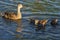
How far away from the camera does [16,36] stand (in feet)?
44.1

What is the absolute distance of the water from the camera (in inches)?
532

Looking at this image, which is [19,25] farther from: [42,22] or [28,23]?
[42,22]

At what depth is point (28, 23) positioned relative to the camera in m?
15.4

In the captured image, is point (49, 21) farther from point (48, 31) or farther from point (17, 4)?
point (17, 4)

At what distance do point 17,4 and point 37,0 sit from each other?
5.04ft

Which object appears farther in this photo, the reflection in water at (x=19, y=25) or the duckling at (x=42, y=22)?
the duckling at (x=42, y=22)

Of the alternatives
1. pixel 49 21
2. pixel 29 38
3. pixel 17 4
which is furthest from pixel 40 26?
pixel 17 4

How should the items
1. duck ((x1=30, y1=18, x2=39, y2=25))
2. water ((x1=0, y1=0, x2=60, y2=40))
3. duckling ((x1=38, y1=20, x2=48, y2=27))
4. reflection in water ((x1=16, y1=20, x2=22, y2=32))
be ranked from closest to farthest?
water ((x1=0, y1=0, x2=60, y2=40)), reflection in water ((x1=16, y1=20, x2=22, y2=32)), duckling ((x1=38, y1=20, x2=48, y2=27)), duck ((x1=30, y1=18, x2=39, y2=25))

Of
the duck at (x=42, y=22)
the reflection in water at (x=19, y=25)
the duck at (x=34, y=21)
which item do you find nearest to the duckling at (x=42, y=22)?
the duck at (x=42, y=22)

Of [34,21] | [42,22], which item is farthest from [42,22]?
[34,21]

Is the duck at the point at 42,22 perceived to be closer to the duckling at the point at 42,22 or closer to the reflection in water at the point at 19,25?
the duckling at the point at 42,22

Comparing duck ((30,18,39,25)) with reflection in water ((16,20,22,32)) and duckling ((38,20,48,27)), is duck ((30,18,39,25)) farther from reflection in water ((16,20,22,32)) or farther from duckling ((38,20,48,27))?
reflection in water ((16,20,22,32))

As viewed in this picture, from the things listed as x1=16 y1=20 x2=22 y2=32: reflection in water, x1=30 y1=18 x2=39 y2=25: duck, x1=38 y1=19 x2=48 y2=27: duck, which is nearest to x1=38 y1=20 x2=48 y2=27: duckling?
x1=38 y1=19 x2=48 y2=27: duck

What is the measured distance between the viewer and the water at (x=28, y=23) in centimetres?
1351
